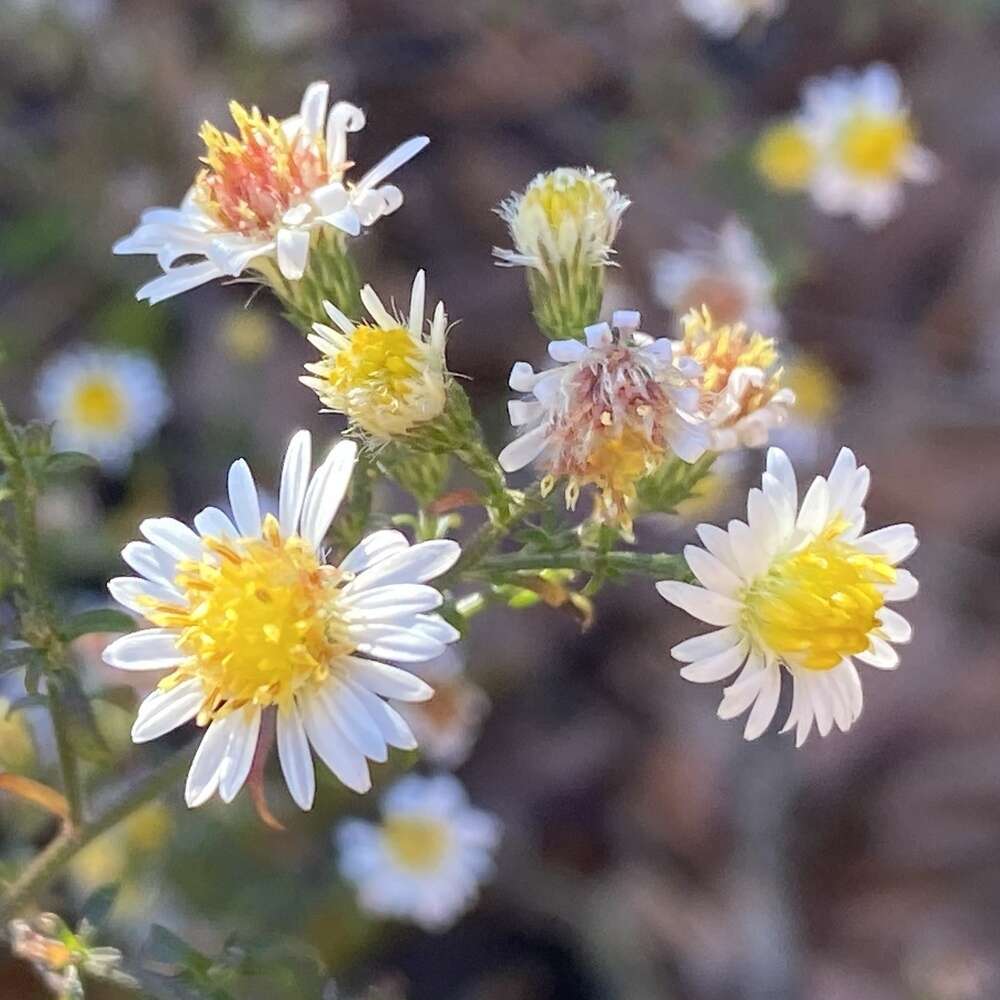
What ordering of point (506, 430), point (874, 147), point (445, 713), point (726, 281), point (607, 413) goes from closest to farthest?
1. point (607, 413)
2. point (445, 713)
3. point (506, 430)
4. point (726, 281)
5. point (874, 147)

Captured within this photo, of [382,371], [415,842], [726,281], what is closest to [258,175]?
[382,371]

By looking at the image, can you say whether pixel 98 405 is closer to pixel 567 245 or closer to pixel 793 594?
pixel 567 245

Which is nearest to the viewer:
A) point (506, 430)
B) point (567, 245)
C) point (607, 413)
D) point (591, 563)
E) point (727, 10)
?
point (607, 413)

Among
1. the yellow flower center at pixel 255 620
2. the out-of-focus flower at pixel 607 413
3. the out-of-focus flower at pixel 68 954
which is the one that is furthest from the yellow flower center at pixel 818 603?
the out-of-focus flower at pixel 68 954

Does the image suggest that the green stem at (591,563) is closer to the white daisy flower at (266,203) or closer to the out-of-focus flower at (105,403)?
the white daisy flower at (266,203)

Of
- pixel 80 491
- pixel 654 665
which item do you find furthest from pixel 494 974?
pixel 80 491

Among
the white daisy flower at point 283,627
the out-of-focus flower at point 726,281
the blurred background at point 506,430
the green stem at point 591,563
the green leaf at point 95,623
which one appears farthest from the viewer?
the blurred background at point 506,430
